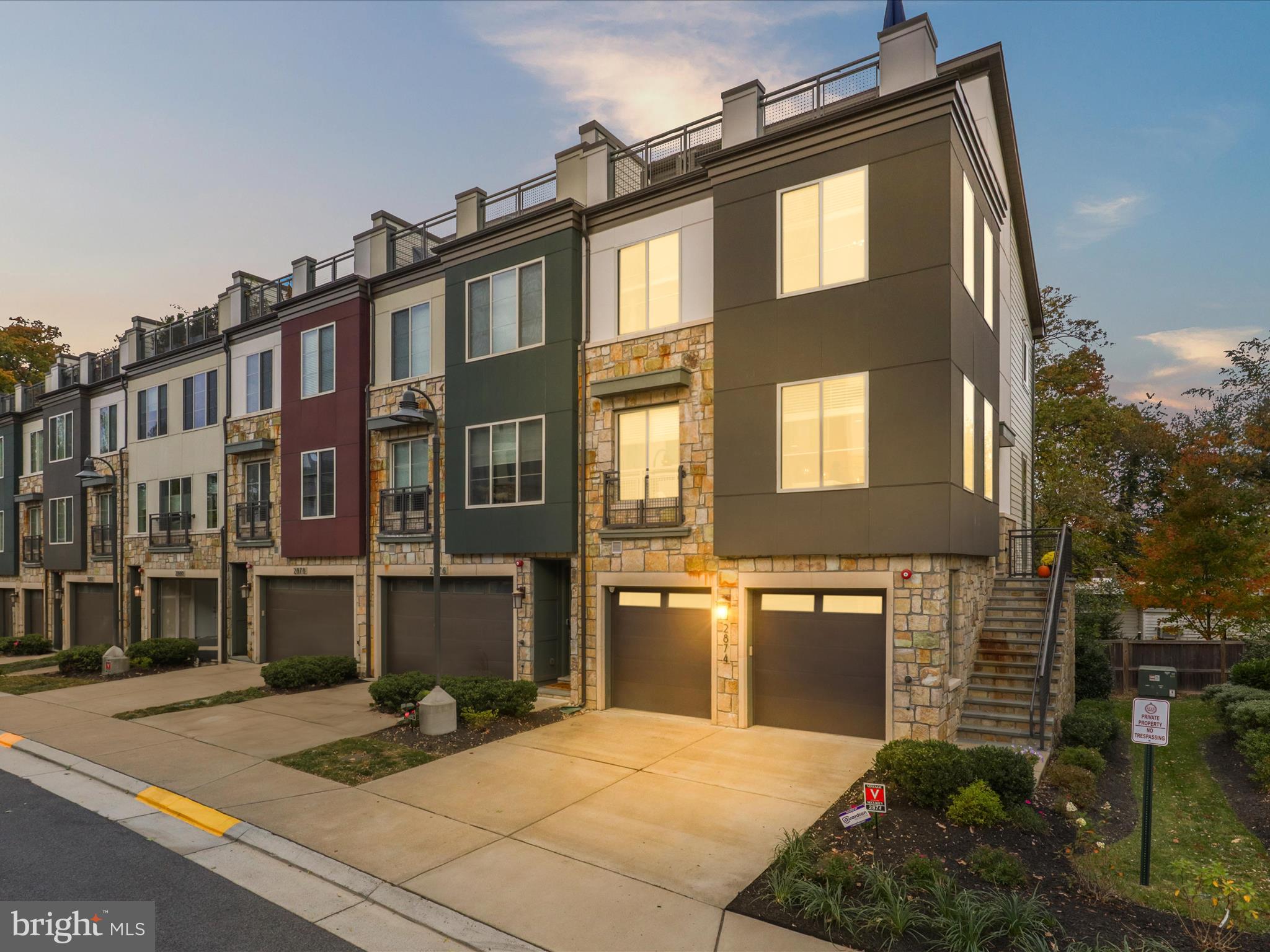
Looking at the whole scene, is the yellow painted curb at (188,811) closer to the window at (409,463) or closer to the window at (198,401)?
the window at (409,463)

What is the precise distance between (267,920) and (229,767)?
16.9 ft

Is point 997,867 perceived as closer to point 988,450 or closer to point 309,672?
point 988,450

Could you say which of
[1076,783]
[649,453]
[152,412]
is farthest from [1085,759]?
[152,412]

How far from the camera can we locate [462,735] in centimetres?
1245

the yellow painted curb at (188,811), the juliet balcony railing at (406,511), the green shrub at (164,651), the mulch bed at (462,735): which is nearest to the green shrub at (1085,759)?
the mulch bed at (462,735)

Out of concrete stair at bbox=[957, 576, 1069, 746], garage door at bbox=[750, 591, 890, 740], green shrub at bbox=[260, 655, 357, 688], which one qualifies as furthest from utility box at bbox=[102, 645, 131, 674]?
concrete stair at bbox=[957, 576, 1069, 746]

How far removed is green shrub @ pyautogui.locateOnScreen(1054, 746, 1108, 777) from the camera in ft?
33.9

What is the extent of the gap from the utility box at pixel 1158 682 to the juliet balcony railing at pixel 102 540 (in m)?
31.6

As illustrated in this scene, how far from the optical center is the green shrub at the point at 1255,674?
42.1ft

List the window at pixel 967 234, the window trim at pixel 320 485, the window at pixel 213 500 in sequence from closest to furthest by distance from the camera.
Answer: the window at pixel 967 234, the window trim at pixel 320 485, the window at pixel 213 500

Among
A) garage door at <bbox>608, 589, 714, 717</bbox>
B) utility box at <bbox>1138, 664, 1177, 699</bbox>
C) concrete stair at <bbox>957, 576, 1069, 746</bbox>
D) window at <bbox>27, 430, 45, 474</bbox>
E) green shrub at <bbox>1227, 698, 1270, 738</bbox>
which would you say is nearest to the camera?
utility box at <bbox>1138, 664, 1177, 699</bbox>

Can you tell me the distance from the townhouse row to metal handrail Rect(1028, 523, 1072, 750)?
1060 mm

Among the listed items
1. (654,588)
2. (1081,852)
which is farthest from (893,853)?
(654,588)

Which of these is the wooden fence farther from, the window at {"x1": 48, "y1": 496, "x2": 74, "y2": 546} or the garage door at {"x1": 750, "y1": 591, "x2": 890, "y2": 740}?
→ the window at {"x1": 48, "y1": 496, "x2": 74, "y2": 546}
